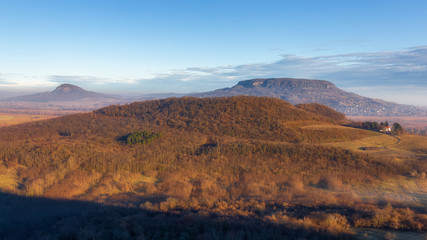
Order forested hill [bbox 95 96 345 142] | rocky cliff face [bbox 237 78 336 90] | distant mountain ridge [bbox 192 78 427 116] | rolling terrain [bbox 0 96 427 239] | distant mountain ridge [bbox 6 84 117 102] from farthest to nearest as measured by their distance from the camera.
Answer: distant mountain ridge [bbox 6 84 117 102]
rocky cliff face [bbox 237 78 336 90]
distant mountain ridge [bbox 192 78 427 116]
forested hill [bbox 95 96 345 142]
rolling terrain [bbox 0 96 427 239]

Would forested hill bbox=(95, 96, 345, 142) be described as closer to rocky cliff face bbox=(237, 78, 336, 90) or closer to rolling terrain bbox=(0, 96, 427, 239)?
rolling terrain bbox=(0, 96, 427, 239)

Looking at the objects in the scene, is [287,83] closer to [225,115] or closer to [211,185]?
[225,115]

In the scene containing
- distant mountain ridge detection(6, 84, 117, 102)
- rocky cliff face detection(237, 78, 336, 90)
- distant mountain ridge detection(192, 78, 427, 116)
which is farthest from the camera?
distant mountain ridge detection(6, 84, 117, 102)

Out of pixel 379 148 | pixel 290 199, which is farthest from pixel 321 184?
pixel 379 148

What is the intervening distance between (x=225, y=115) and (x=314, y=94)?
7718cm

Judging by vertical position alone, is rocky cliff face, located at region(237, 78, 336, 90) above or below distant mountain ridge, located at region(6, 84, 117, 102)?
above

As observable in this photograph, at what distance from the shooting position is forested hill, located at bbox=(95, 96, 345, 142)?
59.1ft

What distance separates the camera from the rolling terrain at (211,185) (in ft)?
17.8

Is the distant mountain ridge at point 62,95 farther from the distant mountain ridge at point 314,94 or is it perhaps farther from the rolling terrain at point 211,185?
the rolling terrain at point 211,185

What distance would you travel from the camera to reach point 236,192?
27.6 feet

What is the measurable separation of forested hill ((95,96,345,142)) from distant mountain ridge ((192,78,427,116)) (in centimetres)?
4882

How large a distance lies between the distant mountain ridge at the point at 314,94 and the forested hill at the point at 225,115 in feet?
160

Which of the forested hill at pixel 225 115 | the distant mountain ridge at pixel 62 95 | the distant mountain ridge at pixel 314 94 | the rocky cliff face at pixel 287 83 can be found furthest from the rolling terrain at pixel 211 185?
the distant mountain ridge at pixel 62 95

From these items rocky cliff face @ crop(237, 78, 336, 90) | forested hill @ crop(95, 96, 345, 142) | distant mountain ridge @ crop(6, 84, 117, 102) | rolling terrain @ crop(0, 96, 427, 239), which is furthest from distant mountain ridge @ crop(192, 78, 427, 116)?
distant mountain ridge @ crop(6, 84, 117, 102)
